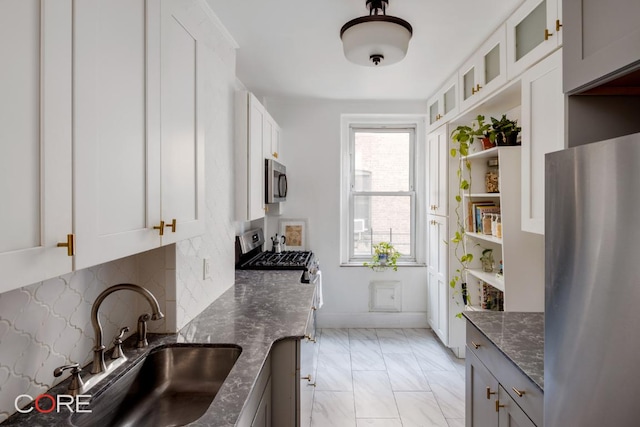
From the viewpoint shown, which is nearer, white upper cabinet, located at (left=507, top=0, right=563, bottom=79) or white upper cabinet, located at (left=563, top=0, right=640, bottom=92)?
white upper cabinet, located at (left=563, top=0, right=640, bottom=92)

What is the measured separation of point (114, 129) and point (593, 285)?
127 cm

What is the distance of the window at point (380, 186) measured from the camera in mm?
4203

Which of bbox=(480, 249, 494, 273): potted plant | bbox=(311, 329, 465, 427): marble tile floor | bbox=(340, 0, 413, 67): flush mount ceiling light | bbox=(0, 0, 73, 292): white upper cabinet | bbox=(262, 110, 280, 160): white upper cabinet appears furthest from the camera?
bbox=(262, 110, 280, 160): white upper cabinet

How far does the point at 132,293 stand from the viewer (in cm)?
159

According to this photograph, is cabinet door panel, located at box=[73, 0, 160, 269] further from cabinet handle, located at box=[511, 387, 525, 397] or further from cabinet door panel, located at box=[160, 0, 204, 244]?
cabinet handle, located at box=[511, 387, 525, 397]

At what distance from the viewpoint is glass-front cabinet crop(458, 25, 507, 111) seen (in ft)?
7.41

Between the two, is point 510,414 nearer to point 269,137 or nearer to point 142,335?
point 142,335

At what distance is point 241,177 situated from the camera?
246cm

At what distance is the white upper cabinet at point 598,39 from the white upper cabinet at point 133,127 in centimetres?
132

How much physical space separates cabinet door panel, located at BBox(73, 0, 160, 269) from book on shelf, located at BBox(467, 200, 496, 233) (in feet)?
8.24

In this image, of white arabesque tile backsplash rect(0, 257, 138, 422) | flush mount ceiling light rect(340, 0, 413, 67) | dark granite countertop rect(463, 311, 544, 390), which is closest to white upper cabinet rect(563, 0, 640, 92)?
dark granite countertop rect(463, 311, 544, 390)

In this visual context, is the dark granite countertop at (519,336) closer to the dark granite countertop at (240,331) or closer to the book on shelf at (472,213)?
the dark granite countertop at (240,331)

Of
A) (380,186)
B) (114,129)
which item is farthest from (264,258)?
(114,129)

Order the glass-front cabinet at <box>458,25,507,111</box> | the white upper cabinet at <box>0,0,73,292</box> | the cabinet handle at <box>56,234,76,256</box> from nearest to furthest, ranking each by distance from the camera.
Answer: the white upper cabinet at <box>0,0,73,292</box> < the cabinet handle at <box>56,234,76,256</box> < the glass-front cabinet at <box>458,25,507,111</box>
